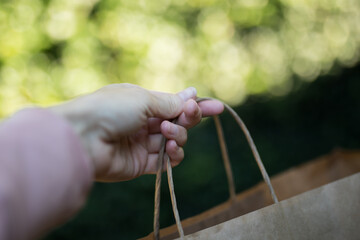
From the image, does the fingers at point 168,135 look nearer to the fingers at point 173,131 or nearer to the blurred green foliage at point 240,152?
the fingers at point 173,131

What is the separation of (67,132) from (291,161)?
5.26 ft

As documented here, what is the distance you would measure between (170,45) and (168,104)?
4.63 ft

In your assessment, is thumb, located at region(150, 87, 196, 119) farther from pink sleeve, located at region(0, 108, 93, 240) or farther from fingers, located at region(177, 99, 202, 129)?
pink sleeve, located at region(0, 108, 93, 240)

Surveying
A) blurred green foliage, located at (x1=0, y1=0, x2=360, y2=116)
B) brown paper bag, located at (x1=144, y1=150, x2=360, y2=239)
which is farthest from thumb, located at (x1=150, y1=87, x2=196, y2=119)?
blurred green foliage, located at (x1=0, y1=0, x2=360, y2=116)

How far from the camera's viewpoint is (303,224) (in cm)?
74

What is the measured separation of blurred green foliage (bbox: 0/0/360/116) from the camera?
181 centimetres

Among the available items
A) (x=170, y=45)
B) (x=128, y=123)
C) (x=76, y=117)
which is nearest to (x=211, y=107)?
(x=128, y=123)

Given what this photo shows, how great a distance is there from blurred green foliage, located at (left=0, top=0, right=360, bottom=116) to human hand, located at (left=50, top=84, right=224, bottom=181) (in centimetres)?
117

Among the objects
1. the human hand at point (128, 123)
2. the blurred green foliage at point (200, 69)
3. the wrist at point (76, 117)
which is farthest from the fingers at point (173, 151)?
the blurred green foliage at point (200, 69)

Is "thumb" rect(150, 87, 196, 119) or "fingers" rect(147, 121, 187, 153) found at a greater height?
"thumb" rect(150, 87, 196, 119)

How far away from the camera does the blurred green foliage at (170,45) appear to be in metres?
1.81

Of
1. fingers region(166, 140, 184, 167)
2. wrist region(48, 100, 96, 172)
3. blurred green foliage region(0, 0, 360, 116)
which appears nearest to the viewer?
wrist region(48, 100, 96, 172)

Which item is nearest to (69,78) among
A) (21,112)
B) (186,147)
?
(186,147)

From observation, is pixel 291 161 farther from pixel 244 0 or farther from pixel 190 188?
pixel 244 0
